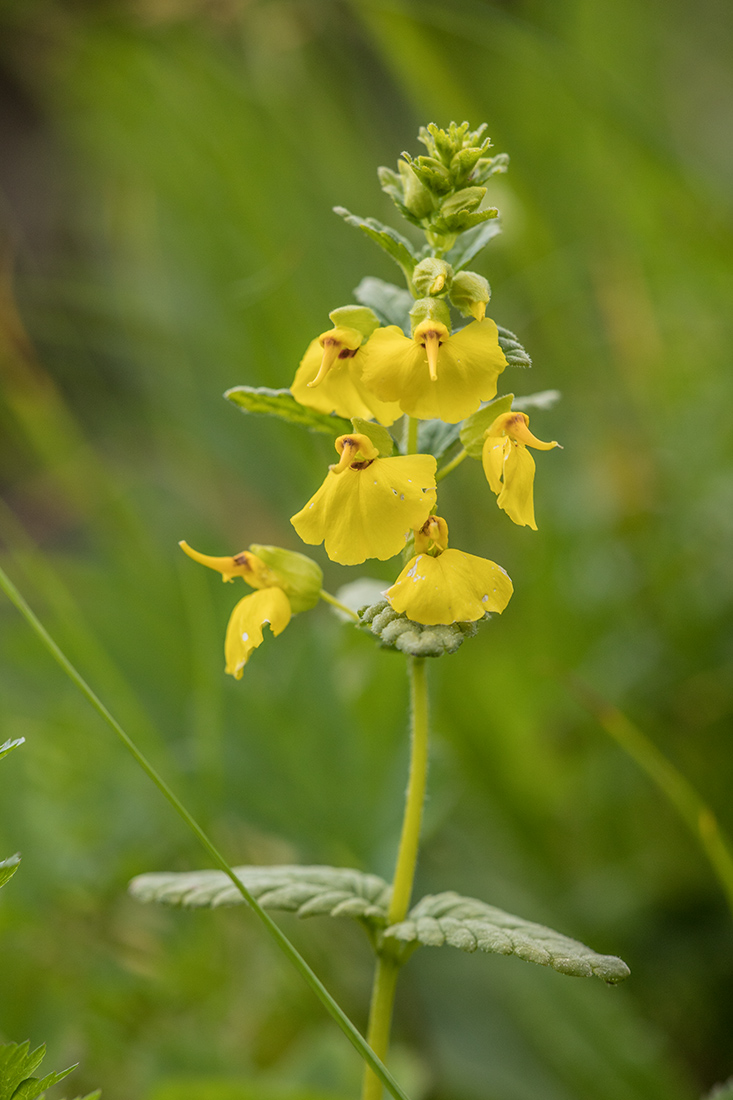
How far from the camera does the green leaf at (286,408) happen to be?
49cm

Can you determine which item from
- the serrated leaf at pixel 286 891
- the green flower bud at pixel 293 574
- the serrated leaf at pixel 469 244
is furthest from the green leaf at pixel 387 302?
the serrated leaf at pixel 286 891

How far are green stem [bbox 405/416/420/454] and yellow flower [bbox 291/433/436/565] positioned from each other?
0.14ft

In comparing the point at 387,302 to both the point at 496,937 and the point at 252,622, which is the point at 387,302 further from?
the point at 496,937

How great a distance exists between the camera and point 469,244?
51 centimetres

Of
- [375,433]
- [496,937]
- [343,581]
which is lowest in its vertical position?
[496,937]

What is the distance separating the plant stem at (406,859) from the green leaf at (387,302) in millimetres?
197

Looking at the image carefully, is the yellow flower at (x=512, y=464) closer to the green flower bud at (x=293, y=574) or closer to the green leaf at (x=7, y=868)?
the green flower bud at (x=293, y=574)

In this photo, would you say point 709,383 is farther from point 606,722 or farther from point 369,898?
point 369,898

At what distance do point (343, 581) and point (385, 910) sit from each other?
38.1 inches

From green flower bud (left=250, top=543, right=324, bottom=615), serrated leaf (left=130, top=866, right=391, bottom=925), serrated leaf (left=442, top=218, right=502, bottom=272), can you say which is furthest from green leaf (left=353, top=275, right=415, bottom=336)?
serrated leaf (left=130, top=866, right=391, bottom=925)

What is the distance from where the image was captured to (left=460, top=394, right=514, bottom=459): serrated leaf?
0.47 meters

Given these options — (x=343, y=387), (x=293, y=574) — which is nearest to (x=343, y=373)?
(x=343, y=387)

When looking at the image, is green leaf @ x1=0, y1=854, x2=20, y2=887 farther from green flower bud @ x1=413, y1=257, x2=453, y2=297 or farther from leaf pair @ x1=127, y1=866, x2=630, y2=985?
green flower bud @ x1=413, y1=257, x2=453, y2=297

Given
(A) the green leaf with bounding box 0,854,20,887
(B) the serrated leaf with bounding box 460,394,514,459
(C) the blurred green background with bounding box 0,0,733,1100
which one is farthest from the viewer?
(C) the blurred green background with bounding box 0,0,733,1100
